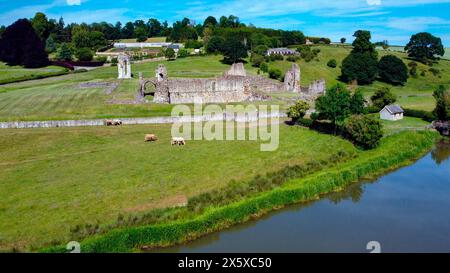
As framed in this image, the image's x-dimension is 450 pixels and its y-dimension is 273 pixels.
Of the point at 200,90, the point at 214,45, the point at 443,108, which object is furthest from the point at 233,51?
the point at 443,108

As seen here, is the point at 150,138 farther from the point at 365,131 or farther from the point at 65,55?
the point at 65,55

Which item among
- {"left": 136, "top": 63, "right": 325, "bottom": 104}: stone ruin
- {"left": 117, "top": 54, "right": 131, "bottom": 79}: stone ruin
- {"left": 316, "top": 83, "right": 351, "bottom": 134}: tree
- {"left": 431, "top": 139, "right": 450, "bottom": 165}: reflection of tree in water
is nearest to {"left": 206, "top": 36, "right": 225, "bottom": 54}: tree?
{"left": 117, "top": 54, "right": 131, "bottom": 79}: stone ruin

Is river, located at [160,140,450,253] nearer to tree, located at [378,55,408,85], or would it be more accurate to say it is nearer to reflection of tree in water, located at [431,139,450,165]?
reflection of tree in water, located at [431,139,450,165]

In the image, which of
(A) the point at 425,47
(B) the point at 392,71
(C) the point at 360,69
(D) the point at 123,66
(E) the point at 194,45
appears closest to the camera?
(D) the point at 123,66

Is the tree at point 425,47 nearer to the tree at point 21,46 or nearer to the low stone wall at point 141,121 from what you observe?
the low stone wall at point 141,121
